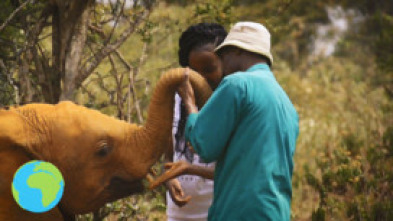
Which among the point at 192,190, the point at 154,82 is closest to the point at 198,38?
the point at 192,190

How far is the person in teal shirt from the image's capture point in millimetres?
2793

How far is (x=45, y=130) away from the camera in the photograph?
3.49 meters

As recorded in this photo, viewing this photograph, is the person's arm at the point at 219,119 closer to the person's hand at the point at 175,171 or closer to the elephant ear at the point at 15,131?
the person's hand at the point at 175,171

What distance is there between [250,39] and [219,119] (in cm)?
48

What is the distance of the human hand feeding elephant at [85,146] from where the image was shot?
3.37 metres

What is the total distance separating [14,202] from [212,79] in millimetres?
1404

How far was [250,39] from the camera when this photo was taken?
9.92 feet

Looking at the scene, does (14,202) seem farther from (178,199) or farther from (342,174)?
(342,174)

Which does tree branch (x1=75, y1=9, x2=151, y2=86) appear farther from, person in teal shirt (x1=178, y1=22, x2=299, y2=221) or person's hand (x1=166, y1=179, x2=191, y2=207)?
person in teal shirt (x1=178, y1=22, x2=299, y2=221)

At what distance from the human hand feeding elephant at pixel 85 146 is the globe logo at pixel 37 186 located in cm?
15

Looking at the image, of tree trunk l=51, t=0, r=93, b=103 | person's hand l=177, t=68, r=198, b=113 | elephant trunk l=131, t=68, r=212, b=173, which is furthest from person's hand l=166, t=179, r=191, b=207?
tree trunk l=51, t=0, r=93, b=103

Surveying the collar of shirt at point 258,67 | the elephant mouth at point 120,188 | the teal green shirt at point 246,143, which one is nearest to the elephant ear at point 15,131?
the elephant mouth at point 120,188

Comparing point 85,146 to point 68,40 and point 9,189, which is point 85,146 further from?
point 68,40

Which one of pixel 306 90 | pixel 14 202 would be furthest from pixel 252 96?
pixel 306 90
